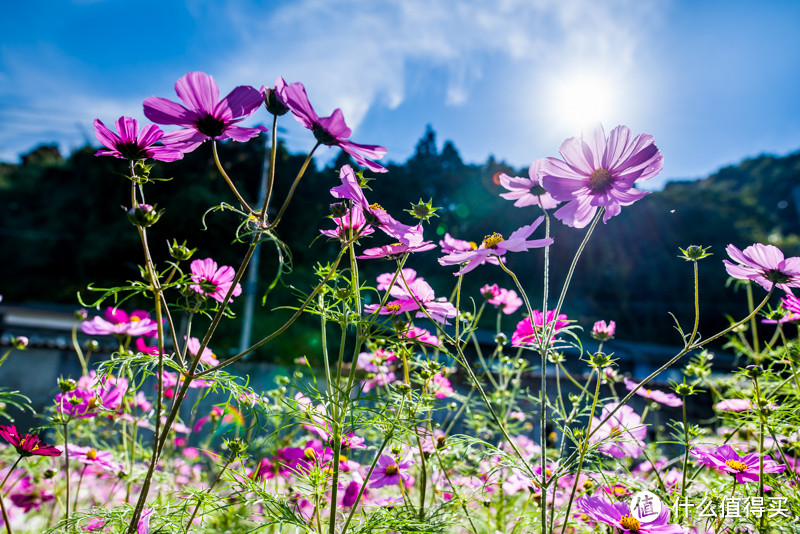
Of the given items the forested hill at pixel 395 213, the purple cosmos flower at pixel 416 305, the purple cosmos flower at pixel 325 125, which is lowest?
the purple cosmos flower at pixel 416 305

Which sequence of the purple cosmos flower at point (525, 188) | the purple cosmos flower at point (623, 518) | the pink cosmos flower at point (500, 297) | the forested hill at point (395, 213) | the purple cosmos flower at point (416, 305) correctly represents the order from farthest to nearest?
1. the forested hill at point (395, 213)
2. the pink cosmos flower at point (500, 297)
3. the purple cosmos flower at point (525, 188)
4. the purple cosmos flower at point (416, 305)
5. the purple cosmos flower at point (623, 518)

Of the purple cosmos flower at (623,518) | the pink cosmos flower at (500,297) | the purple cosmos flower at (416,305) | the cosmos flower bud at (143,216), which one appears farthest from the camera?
the pink cosmos flower at (500,297)

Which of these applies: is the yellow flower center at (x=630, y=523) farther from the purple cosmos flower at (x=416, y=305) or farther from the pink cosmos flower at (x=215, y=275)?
the pink cosmos flower at (x=215, y=275)

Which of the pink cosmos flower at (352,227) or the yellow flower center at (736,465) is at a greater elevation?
the pink cosmos flower at (352,227)

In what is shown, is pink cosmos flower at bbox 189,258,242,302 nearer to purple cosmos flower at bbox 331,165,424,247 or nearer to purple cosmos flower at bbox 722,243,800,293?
purple cosmos flower at bbox 331,165,424,247

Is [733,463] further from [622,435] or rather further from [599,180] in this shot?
[599,180]

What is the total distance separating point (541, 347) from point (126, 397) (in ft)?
2.55

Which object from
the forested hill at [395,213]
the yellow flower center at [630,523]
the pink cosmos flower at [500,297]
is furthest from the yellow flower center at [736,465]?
the forested hill at [395,213]

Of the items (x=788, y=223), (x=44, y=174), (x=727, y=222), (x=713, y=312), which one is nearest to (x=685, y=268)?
(x=713, y=312)

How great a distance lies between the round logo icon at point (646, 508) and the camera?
587mm

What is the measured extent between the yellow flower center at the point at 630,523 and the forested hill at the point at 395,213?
29.9 ft

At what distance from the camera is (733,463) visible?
0.70 metres

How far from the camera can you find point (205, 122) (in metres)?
0.49

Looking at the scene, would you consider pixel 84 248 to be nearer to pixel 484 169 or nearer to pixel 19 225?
pixel 19 225
